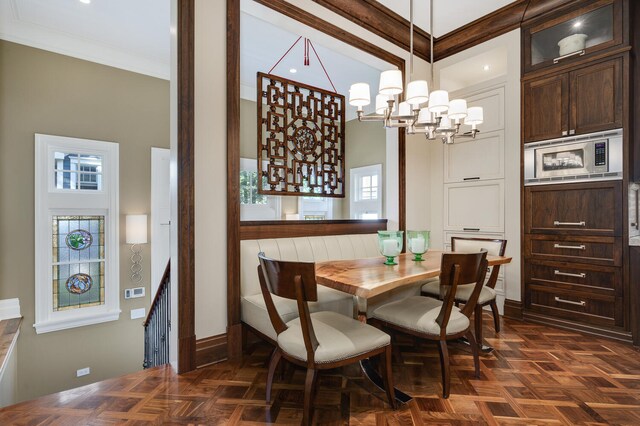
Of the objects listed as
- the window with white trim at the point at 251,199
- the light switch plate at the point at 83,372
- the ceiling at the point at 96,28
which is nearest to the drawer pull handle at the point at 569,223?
the window with white trim at the point at 251,199

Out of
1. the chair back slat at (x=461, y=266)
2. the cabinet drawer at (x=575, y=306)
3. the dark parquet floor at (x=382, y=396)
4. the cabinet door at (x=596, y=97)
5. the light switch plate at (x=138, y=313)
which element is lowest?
the light switch plate at (x=138, y=313)

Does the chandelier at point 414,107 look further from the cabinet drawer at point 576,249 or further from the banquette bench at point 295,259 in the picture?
the cabinet drawer at point 576,249

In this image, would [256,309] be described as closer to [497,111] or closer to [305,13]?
[305,13]

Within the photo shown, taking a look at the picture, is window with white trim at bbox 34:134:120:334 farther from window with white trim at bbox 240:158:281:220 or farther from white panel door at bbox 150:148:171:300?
window with white trim at bbox 240:158:281:220

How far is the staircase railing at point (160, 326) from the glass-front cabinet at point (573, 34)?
3.96 meters

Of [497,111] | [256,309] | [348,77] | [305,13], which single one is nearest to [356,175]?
[348,77]

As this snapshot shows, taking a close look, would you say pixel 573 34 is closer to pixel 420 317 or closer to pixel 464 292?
pixel 464 292

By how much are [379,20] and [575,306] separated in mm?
3431

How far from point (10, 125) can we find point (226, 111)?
2796mm

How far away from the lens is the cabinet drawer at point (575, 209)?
2.86 m

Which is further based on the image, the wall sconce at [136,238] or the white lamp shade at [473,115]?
the wall sconce at [136,238]

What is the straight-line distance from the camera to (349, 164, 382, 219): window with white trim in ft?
19.5

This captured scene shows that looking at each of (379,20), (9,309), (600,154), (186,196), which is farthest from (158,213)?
(600,154)

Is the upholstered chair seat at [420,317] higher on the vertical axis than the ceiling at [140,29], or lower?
lower
